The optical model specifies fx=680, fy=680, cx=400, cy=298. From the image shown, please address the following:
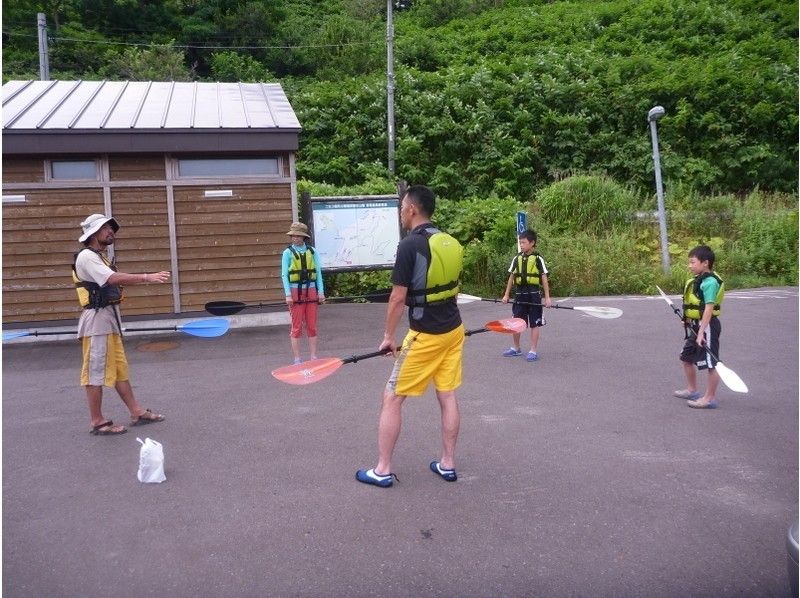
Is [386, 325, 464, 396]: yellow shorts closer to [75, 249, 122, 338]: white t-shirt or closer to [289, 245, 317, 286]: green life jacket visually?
[75, 249, 122, 338]: white t-shirt

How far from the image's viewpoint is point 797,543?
2762mm

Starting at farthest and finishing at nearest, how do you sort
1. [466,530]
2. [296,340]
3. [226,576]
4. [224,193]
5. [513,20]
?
[513,20], [224,193], [296,340], [466,530], [226,576]

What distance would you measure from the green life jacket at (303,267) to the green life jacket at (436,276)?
3834mm

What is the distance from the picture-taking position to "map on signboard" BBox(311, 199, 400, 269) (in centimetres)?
1233

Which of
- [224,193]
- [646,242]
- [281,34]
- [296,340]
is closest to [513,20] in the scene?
[281,34]

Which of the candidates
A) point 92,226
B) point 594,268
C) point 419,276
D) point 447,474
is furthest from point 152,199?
point 594,268

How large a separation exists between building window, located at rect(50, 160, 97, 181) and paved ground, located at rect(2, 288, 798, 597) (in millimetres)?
3651

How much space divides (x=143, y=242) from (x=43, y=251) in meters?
1.43

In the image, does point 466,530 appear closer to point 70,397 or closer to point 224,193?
point 70,397

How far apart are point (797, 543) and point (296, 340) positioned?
19.7 ft

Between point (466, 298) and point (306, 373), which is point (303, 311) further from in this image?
point (306, 373)

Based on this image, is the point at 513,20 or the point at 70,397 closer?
the point at 70,397

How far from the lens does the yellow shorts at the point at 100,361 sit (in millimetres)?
5566

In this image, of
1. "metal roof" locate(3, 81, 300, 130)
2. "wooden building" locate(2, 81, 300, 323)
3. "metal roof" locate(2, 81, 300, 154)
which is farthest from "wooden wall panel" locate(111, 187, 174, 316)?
"metal roof" locate(3, 81, 300, 130)
